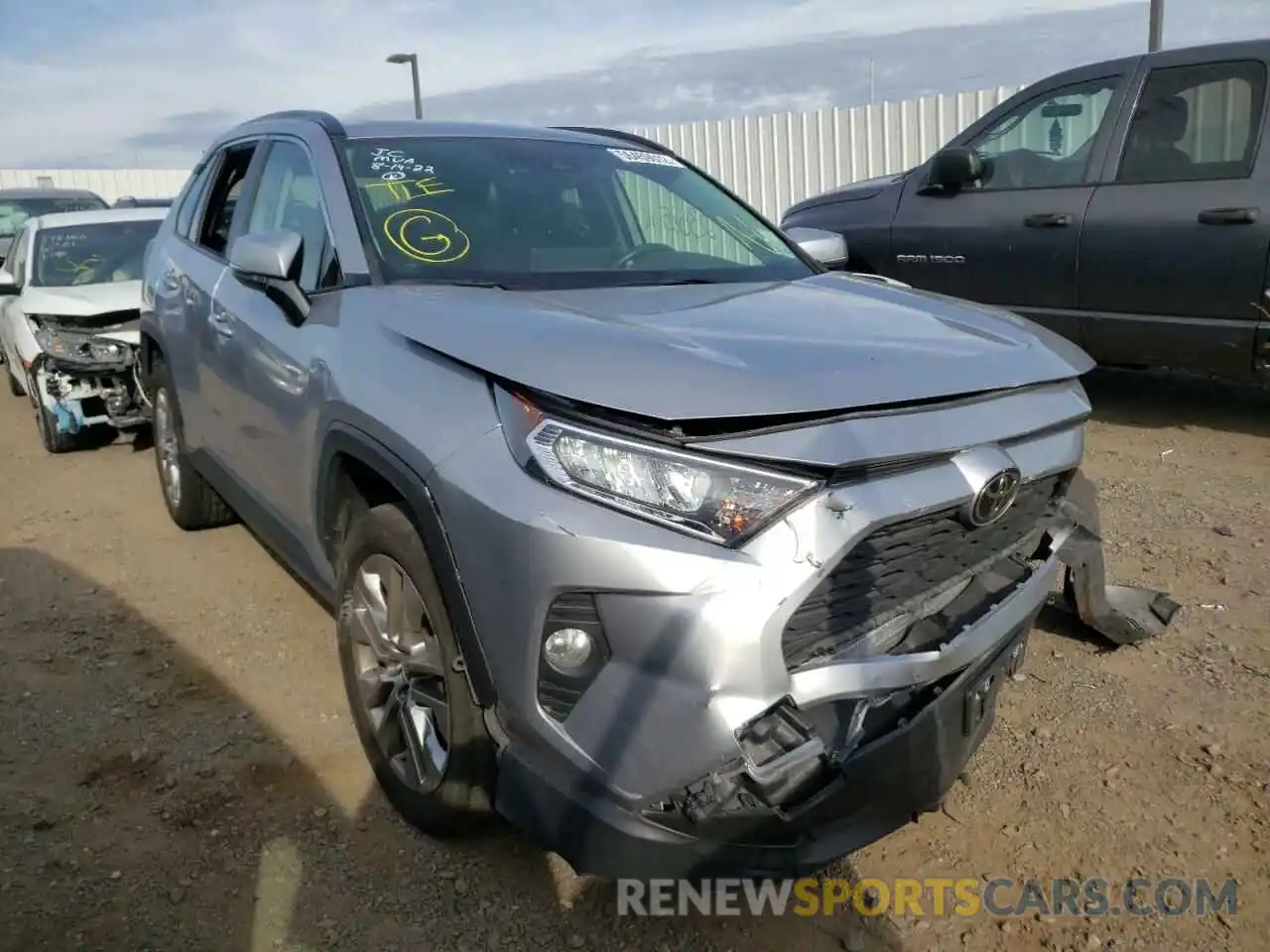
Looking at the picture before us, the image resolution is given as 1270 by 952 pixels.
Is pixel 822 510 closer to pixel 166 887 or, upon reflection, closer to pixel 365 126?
pixel 166 887

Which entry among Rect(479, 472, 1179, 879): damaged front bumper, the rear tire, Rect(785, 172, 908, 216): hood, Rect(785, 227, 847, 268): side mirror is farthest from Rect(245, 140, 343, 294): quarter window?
Rect(785, 172, 908, 216): hood

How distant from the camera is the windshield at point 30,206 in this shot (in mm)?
12336

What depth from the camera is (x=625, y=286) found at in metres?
2.97

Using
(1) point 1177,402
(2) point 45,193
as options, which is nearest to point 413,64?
(2) point 45,193

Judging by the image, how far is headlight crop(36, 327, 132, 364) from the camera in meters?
6.60

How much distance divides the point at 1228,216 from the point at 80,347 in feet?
21.5

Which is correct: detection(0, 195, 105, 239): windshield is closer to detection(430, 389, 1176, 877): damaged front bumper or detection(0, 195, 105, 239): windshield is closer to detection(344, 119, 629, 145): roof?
detection(344, 119, 629, 145): roof

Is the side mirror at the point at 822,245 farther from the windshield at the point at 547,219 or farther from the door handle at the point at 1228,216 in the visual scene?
the door handle at the point at 1228,216

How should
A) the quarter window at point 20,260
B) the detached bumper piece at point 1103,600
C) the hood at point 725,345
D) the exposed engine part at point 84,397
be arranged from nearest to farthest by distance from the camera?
the hood at point 725,345, the detached bumper piece at point 1103,600, the exposed engine part at point 84,397, the quarter window at point 20,260

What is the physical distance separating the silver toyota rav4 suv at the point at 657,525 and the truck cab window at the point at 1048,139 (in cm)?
370

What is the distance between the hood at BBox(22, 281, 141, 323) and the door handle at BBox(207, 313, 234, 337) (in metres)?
3.08

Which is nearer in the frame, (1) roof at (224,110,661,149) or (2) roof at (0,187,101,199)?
(1) roof at (224,110,661,149)

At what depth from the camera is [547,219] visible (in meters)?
3.37

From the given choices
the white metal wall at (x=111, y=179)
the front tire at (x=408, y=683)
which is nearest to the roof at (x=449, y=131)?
the front tire at (x=408, y=683)
